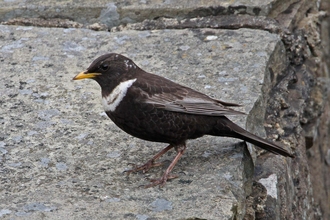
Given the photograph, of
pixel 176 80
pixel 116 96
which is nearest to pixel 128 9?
pixel 176 80

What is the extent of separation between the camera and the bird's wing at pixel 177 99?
358 centimetres

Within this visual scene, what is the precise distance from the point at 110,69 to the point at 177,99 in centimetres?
42

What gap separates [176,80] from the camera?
170 inches

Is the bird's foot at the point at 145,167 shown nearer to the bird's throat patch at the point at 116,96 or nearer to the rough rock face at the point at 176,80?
the rough rock face at the point at 176,80

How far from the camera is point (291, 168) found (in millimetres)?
4152

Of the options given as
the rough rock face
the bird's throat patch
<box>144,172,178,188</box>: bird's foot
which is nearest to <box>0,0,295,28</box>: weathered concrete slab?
the rough rock face

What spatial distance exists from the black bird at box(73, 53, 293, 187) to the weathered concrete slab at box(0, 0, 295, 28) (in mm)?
1212

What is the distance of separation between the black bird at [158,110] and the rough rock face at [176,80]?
130mm

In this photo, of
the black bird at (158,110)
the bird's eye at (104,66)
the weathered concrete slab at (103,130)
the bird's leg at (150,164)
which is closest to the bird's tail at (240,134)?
the black bird at (158,110)

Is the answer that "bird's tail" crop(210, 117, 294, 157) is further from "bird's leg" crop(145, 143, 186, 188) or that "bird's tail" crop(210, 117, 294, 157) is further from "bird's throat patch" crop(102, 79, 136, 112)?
"bird's throat patch" crop(102, 79, 136, 112)

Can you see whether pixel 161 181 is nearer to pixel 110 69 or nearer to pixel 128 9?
pixel 110 69

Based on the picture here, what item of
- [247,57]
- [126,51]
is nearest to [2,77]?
[126,51]

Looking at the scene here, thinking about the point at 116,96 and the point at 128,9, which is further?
the point at 128,9

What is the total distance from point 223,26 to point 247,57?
1.37 feet
